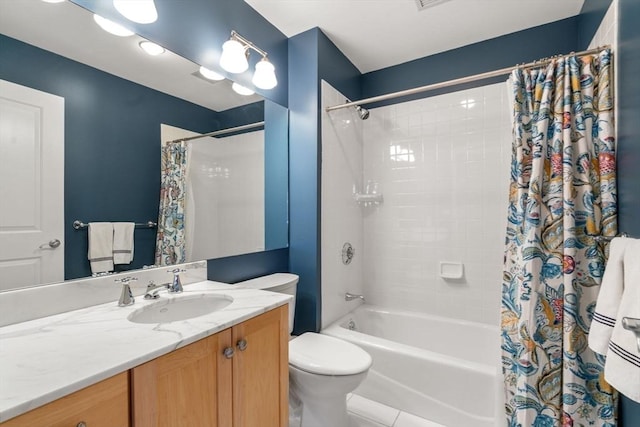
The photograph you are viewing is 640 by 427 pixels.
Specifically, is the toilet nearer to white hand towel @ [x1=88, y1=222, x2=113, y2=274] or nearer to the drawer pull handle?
the drawer pull handle

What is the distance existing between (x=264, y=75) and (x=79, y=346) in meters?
1.63

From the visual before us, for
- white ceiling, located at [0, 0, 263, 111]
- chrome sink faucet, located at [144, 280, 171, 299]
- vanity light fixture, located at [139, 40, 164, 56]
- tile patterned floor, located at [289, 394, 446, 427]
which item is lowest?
tile patterned floor, located at [289, 394, 446, 427]

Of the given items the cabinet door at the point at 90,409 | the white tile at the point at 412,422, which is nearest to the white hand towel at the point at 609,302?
the white tile at the point at 412,422

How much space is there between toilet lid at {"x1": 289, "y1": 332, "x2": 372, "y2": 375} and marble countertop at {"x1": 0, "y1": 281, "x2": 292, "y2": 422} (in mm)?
522

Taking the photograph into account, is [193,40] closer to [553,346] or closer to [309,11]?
[309,11]

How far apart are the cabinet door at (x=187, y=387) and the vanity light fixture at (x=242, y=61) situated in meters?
1.40

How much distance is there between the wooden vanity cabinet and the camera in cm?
76

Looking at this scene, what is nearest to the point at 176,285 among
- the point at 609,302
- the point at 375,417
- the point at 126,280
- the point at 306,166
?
the point at 126,280

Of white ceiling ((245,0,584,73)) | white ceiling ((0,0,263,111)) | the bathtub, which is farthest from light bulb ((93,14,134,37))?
the bathtub

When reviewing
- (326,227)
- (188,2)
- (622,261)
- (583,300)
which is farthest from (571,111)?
(188,2)

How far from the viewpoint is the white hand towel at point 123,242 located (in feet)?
3.95

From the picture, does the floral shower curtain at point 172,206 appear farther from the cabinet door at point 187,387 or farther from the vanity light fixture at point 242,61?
the cabinet door at point 187,387

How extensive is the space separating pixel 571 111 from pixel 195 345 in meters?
Answer: 1.91

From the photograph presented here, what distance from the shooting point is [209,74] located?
1.60 meters
